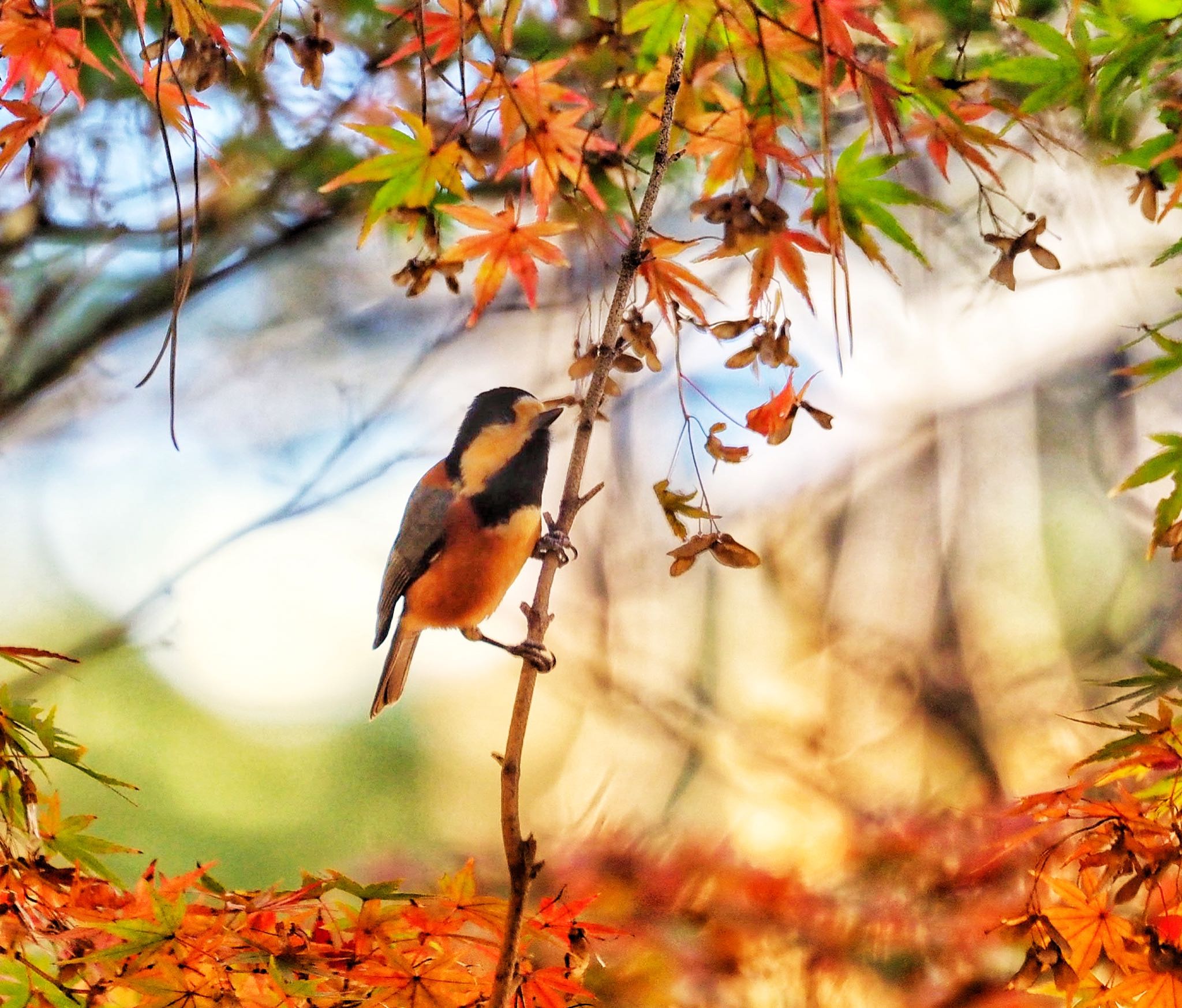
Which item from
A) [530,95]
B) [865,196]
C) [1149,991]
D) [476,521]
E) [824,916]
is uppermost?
[530,95]

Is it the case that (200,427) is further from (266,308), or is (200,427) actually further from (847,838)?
(847,838)

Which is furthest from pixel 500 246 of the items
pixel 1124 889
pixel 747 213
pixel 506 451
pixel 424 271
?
pixel 1124 889

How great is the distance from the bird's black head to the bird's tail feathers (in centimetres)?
20

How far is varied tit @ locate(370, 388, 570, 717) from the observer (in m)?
0.84

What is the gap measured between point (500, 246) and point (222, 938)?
21.9 inches

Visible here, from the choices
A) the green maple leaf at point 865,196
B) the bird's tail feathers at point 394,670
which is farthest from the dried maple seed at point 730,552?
the bird's tail feathers at point 394,670

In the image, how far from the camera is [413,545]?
36.9 inches

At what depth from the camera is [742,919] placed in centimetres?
116

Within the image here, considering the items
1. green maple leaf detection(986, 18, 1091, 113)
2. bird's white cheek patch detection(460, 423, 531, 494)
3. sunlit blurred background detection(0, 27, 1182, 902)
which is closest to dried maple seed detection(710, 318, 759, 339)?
bird's white cheek patch detection(460, 423, 531, 494)

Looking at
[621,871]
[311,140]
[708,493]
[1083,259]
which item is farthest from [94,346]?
[1083,259]

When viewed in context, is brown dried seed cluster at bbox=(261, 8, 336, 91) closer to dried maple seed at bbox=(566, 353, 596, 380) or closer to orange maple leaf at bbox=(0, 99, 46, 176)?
orange maple leaf at bbox=(0, 99, 46, 176)

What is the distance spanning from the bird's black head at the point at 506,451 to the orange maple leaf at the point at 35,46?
1.42ft

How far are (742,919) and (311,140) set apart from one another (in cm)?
106

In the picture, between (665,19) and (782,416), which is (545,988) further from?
(665,19)
